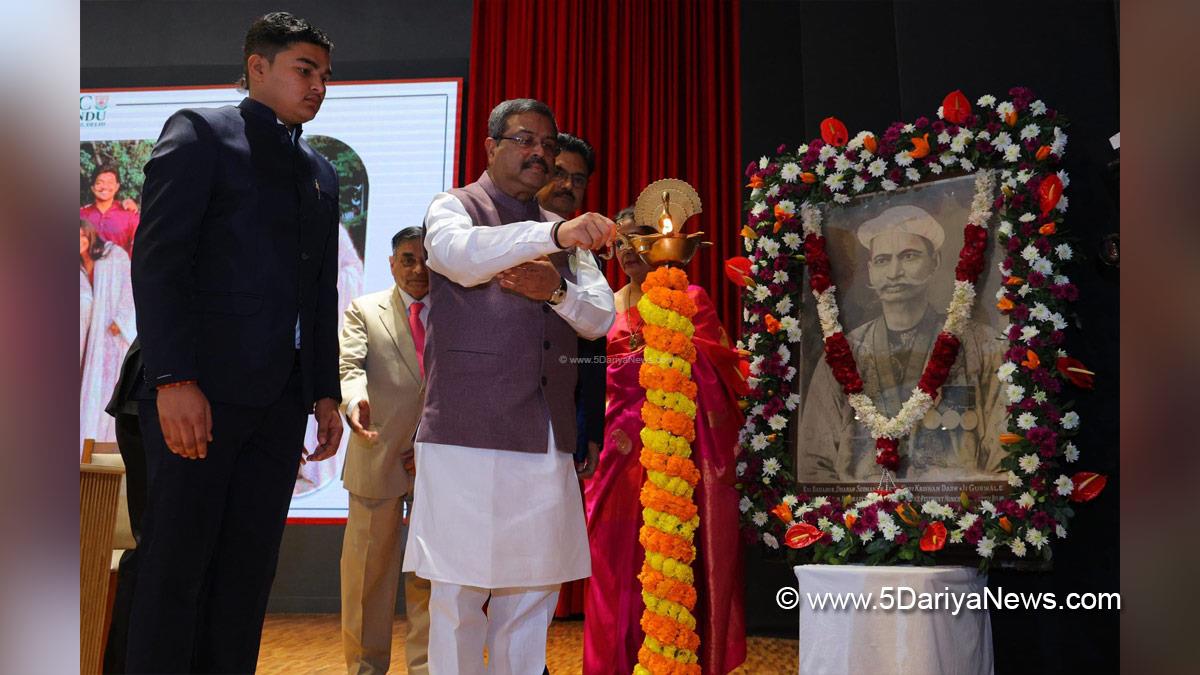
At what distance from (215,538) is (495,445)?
699 millimetres

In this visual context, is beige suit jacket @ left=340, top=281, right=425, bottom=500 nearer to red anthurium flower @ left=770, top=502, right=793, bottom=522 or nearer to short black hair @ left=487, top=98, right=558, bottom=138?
short black hair @ left=487, top=98, right=558, bottom=138

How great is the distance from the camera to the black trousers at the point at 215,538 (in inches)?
73.2

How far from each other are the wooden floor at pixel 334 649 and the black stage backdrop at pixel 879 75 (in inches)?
10.7

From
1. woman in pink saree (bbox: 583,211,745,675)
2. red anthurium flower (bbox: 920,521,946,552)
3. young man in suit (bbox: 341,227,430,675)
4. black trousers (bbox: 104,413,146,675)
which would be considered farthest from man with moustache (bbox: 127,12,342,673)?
red anthurium flower (bbox: 920,521,946,552)

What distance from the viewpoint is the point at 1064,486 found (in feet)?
10.9

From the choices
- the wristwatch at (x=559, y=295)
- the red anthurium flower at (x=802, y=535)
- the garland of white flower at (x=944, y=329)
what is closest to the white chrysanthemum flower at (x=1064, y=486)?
the garland of white flower at (x=944, y=329)

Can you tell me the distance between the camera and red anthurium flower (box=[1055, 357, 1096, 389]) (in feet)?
11.0

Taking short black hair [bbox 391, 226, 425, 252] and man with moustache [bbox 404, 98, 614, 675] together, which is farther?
short black hair [bbox 391, 226, 425, 252]

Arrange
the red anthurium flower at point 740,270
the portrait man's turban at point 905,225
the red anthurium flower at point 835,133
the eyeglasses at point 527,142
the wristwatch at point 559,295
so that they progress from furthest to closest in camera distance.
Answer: the red anthurium flower at point 740,270
the red anthurium flower at point 835,133
the portrait man's turban at point 905,225
the eyeglasses at point 527,142
the wristwatch at point 559,295

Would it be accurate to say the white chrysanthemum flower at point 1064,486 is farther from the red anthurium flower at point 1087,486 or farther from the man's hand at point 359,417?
the man's hand at point 359,417

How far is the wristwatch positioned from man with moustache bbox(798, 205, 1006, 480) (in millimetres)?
1869
